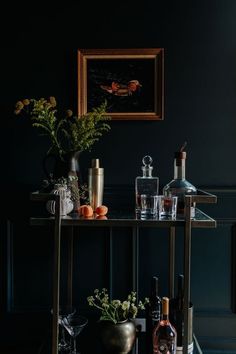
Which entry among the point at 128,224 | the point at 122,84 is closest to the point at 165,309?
the point at 128,224

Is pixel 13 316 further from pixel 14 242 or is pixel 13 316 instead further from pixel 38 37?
pixel 38 37

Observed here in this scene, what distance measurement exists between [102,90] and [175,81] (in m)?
0.44

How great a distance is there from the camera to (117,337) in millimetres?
1606

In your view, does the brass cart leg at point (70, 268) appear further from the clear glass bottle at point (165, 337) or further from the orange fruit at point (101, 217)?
the clear glass bottle at point (165, 337)

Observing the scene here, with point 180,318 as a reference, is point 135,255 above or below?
above

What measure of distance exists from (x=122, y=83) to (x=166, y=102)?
0.93 ft

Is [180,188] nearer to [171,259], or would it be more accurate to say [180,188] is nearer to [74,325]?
[171,259]

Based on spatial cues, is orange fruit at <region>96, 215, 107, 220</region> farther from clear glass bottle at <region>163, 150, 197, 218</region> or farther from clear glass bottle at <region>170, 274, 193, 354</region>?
clear glass bottle at <region>170, 274, 193, 354</region>

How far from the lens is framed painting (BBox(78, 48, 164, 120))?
2.11m

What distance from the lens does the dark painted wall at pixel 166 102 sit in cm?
212

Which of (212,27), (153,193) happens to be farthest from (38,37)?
(153,193)

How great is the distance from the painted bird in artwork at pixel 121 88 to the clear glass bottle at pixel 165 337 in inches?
46.2

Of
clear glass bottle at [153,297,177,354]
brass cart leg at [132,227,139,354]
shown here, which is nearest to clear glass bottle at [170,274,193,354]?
clear glass bottle at [153,297,177,354]

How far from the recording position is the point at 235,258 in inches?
84.4
